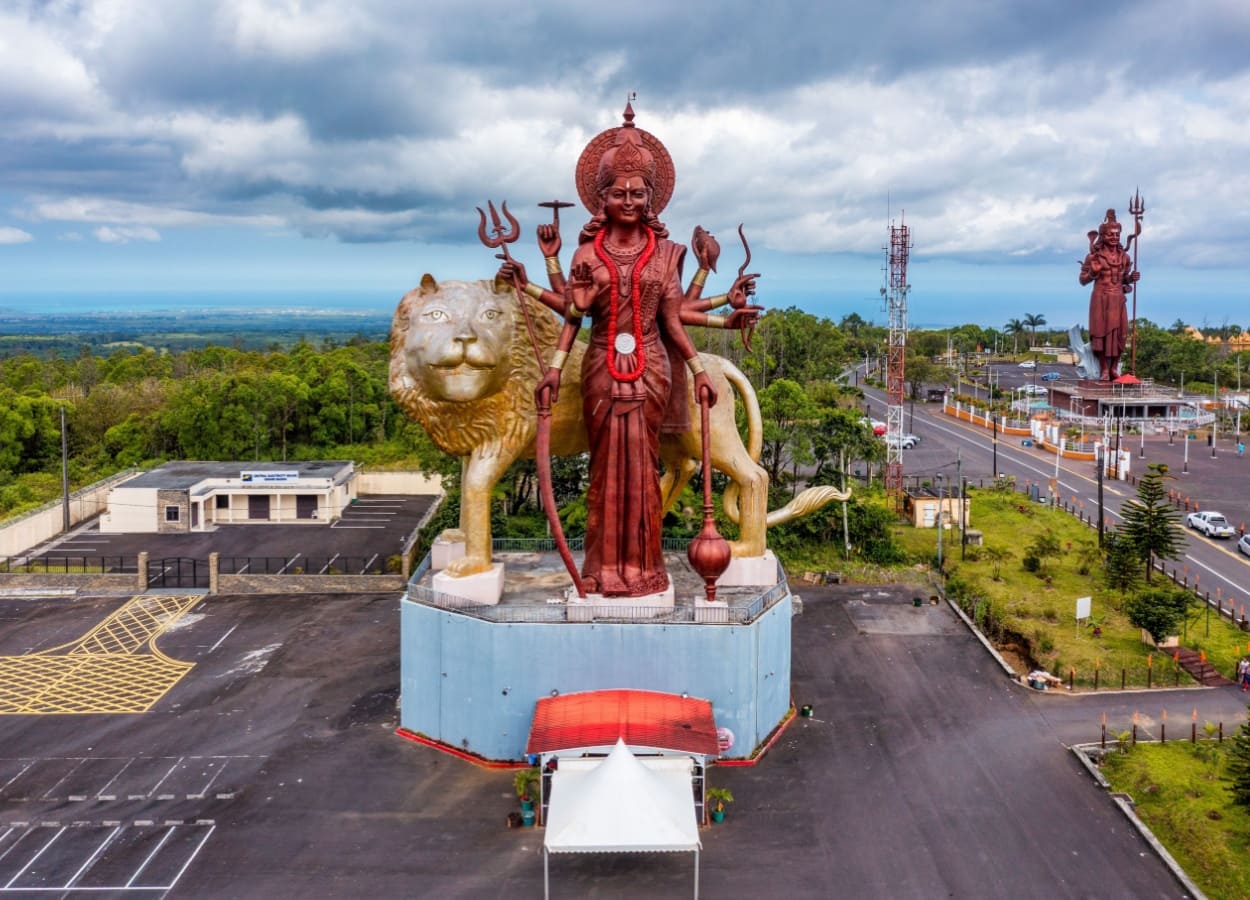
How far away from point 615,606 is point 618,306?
5084mm

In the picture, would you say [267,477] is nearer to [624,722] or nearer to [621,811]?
[624,722]

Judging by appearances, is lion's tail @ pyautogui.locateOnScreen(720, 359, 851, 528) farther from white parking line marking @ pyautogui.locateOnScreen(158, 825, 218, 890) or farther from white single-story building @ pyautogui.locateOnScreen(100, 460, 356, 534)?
white single-story building @ pyautogui.locateOnScreen(100, 460, 356, 534)

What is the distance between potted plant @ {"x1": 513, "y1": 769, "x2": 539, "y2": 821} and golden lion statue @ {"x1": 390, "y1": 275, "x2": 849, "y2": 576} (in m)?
3.80

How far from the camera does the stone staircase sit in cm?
2044

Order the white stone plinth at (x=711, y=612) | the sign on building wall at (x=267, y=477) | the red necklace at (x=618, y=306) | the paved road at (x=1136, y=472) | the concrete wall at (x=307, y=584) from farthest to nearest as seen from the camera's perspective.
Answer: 1. the sign on building wall at (x=267, y=477)
2. the paved road at (x=1136, y=472)
3. the concrete wall at (x=307, y=584)
4. the white stone plinth at (x=711, y=612)
5. the red necklace at (x=618, y=306)

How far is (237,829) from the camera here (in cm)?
1452

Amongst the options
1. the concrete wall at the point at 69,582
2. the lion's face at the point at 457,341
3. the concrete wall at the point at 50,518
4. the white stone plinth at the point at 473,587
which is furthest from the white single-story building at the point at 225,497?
the lion's face at the point at 457,341

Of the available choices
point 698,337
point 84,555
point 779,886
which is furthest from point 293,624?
point 698,337

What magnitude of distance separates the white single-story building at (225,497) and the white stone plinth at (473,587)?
2024 cm

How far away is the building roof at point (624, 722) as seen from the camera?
1471 centimetres

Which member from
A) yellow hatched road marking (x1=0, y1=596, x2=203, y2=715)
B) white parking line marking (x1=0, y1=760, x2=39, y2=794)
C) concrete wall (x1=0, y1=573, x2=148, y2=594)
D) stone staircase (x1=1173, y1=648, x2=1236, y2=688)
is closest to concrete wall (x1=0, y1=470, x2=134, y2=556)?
concrete wall (x1=0, y1=573, x2=148, y2=594)

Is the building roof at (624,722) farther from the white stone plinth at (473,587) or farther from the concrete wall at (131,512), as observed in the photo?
the concrete wall at (131,512)

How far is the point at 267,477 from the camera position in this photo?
3612 cm

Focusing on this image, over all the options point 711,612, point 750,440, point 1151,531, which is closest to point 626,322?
point 750,440
